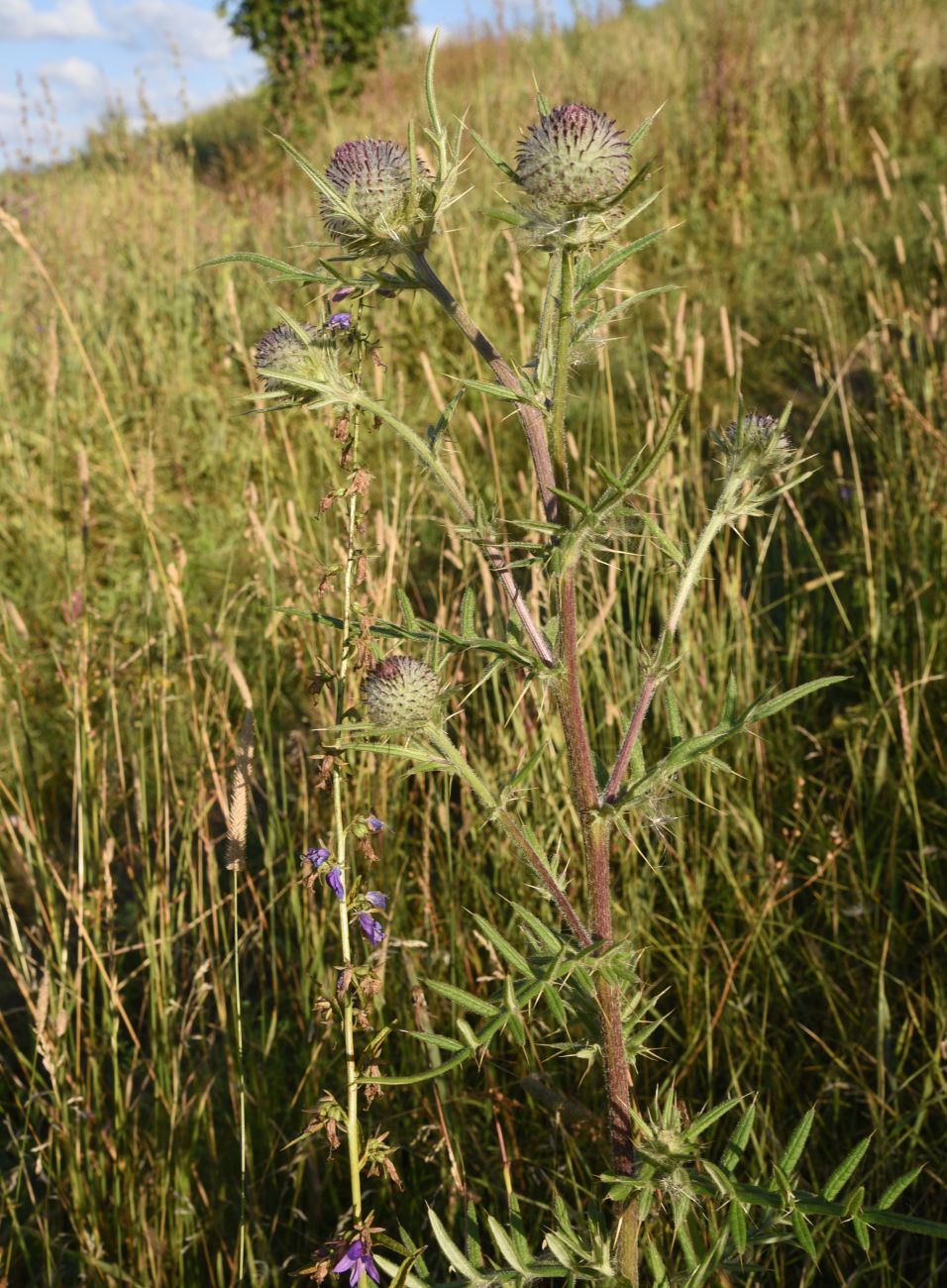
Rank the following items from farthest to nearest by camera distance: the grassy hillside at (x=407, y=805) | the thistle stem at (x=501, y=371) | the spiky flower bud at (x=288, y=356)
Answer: the grassy hillside at (x=407, y=805) → the spiky flower bud at (x=288, y=356) → the thistle stem at (x=501, y=371)

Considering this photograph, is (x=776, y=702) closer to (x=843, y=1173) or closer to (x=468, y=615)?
(x=468, y=615)

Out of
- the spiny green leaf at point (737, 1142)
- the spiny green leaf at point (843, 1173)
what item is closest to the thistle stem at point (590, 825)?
the spiny green leaf at point (737, 1142)

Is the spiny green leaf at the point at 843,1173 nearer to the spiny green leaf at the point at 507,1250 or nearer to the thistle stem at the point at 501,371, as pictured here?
the spiny green leaf at the point at 507,1250

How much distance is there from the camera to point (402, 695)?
3.60 feet

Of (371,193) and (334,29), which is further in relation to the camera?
(334,29)

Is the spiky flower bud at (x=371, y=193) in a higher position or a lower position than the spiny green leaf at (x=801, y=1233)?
higher

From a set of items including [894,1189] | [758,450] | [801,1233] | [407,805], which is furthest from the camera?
[407,805]

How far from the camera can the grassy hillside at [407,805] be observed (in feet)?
5.53

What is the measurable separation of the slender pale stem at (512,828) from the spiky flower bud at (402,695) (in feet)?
0.08

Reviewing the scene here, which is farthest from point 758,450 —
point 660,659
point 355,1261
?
point 355,1261

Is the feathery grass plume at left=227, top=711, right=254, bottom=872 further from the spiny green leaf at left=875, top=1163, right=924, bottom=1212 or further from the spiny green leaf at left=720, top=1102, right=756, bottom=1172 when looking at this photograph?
the spiny green leaf at left=875, top=1163, right=924, bottom=1212

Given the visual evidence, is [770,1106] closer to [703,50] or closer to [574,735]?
[574,735]

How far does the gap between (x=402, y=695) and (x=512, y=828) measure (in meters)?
0.19

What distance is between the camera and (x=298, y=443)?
4.09 metres
